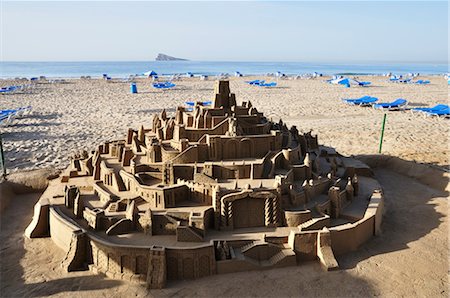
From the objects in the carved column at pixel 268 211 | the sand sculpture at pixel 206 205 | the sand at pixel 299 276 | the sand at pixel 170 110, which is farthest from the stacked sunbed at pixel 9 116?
the carved column at pixel 268 211

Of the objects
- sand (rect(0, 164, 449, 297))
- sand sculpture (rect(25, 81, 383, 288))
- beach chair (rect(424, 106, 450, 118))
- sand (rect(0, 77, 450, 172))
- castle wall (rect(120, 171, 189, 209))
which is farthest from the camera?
beach chair (rect(424, 106, 450, 118))

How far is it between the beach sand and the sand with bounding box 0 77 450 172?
9cm

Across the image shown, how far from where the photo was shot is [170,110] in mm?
40250

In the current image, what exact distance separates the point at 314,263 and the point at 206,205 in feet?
13.4

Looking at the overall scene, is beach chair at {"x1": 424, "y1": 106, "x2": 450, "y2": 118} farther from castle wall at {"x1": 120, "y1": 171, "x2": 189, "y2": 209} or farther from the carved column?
castle wall at {"x1": 120, "y1": 171, "x2": 189, "y2": 209}

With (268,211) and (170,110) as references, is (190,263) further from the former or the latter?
(170,110)

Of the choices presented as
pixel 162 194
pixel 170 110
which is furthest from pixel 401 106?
pixel 162 194

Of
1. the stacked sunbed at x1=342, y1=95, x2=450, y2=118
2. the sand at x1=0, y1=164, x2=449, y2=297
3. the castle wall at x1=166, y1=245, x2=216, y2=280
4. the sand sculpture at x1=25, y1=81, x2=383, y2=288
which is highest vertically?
the stacked sunbed at x1=342, y1=95, x2=450, y2=118

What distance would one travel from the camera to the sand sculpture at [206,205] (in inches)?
458

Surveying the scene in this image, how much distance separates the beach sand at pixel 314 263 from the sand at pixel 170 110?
0.29 ft

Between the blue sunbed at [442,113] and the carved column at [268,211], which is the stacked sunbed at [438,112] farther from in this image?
the carved column at [268,211]

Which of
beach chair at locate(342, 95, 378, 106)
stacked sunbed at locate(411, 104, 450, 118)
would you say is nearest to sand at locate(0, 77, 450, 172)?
stacked sunbed at locate(411, 104, 450, 118)

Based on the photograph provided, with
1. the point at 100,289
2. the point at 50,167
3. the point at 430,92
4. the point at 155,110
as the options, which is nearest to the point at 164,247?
the point at 100,289

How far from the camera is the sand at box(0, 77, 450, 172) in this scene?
973 inches
